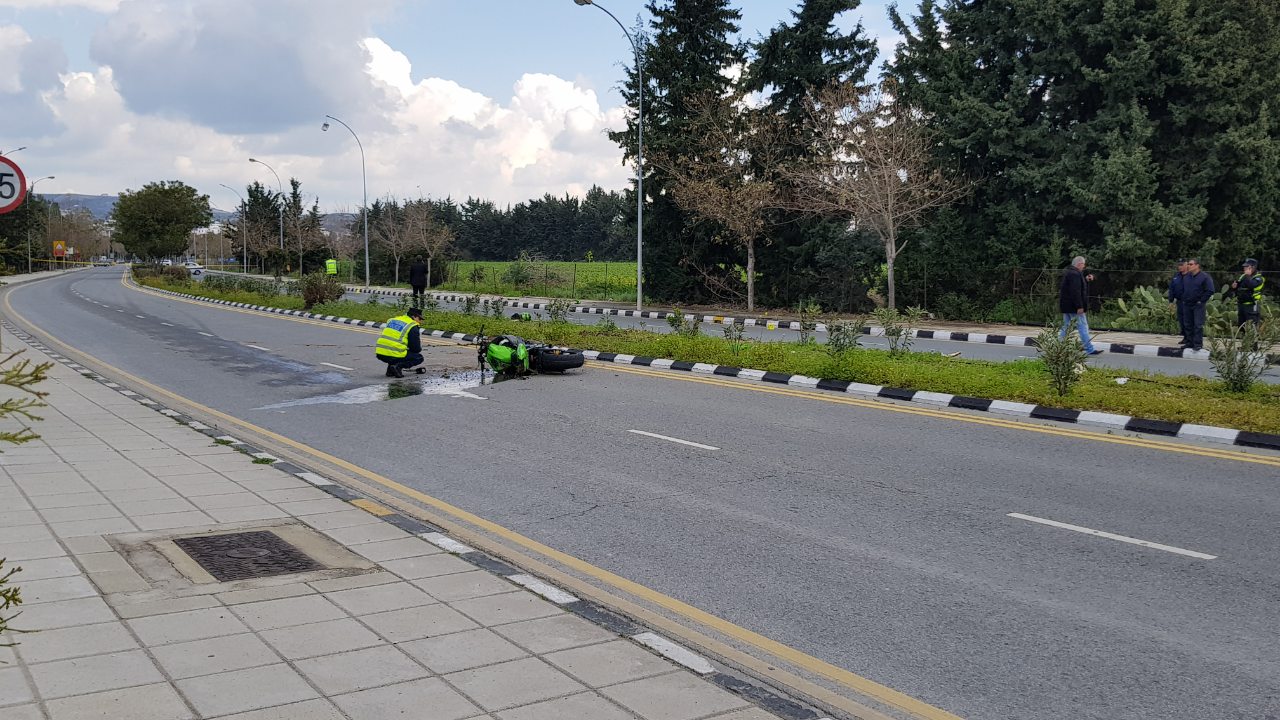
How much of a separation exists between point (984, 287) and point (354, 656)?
26.6 m

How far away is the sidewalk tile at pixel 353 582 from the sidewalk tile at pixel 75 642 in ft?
3.39

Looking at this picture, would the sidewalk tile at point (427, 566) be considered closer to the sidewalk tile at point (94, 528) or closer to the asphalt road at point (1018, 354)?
the sidewalk tile at point (94, 528)

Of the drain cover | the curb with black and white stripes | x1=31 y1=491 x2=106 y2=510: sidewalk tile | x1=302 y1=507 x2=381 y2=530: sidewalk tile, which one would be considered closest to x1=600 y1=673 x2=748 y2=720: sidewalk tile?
the drain cover

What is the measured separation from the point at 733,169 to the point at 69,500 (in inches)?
1084

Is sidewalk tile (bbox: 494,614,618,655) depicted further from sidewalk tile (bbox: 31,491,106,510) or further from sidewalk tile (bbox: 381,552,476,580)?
sidewalk tile (bbox: 31,491,106,510)

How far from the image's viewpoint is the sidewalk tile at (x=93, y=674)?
398cm

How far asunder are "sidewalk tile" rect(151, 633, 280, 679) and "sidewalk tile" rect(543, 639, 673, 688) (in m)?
1.34

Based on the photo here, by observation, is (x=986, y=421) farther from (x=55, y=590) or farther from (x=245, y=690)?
(x=55, y=590)

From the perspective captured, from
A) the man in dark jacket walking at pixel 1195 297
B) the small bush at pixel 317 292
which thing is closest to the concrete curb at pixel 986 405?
the man in dark jacket walking at pixel 1195 297

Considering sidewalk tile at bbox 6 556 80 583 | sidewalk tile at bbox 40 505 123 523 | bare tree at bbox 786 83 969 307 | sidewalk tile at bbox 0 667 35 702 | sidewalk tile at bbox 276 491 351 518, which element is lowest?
sidewalk tile at bbox 276 491 351 518

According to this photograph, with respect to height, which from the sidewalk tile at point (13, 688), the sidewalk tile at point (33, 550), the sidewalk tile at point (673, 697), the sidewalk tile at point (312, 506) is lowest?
the sidewalk tile at point (673, 697)

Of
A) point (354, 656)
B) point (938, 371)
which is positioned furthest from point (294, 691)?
point (938, 371)

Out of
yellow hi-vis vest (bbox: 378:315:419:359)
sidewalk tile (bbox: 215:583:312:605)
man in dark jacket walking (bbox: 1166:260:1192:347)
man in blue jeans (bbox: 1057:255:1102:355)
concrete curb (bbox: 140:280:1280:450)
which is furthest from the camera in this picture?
man in dark jacket walking (bbox: 1166:260:1192:347)

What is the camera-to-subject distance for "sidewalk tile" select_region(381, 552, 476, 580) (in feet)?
A: 18.6
